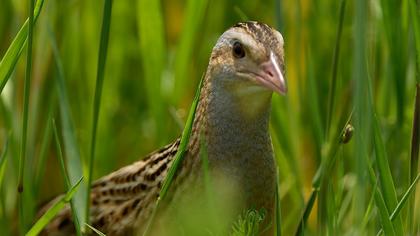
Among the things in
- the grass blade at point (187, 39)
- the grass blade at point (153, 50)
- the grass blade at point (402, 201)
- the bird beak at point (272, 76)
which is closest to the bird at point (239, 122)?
the bird beak at point (272, 76)

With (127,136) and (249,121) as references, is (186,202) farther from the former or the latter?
(127,136)

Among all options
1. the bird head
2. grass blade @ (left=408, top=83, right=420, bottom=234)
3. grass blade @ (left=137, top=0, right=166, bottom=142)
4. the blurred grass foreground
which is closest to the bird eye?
the bird head

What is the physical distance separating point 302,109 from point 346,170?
11.6 inches

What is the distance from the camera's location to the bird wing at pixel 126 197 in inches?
114

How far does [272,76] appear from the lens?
2.57 meters

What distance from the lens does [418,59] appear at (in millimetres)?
2521

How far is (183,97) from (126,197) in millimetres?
1162

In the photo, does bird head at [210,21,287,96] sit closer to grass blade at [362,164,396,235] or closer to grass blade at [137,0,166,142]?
grass blade at [362,164,396,235]

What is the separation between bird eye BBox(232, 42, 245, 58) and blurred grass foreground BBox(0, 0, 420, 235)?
0.41 feet

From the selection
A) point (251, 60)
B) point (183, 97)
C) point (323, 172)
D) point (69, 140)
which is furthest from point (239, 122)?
point (183, 97)

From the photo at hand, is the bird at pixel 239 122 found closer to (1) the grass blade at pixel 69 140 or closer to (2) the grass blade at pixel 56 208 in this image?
(1) the grass blade at pixel 69 140

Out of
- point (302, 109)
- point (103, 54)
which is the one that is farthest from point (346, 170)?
point (103, 54)

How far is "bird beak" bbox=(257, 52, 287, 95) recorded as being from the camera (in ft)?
8.30

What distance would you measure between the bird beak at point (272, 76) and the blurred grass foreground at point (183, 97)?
18 centimetres
